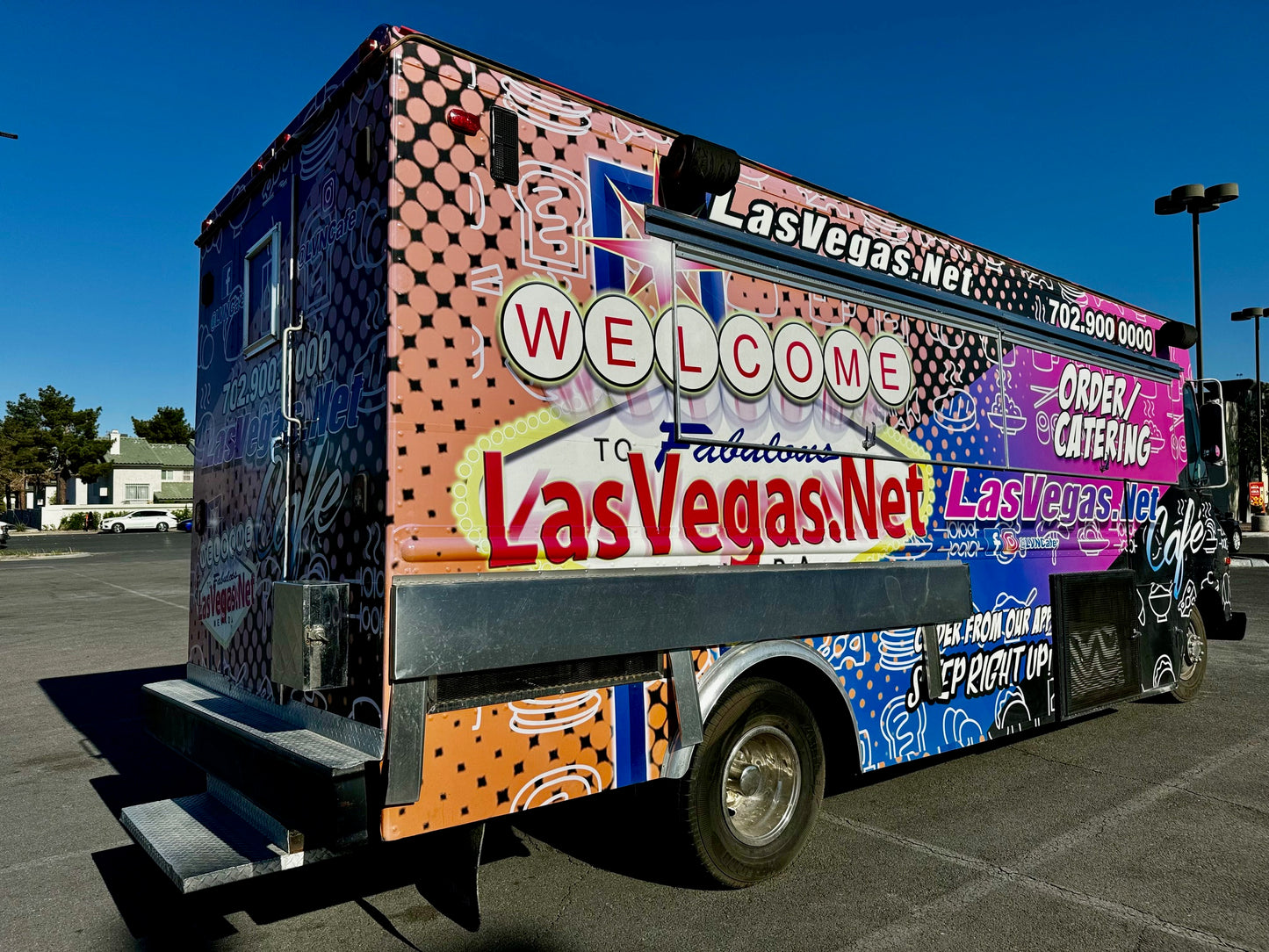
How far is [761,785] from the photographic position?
3.91m

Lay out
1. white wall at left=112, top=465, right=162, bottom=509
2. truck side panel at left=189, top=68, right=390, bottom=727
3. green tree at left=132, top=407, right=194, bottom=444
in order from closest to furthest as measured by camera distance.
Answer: truck side panel at left=189, top=68, right=390, bottom=727, white wall at left=112, top=465, right=162, bottom=509, green tree at left=132, top=407, right=194, bottom=444

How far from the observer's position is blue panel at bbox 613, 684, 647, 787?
10.6ft

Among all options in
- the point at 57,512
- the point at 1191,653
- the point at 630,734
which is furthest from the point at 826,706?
the point at 57,512

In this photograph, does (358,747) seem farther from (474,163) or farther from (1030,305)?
(1030,305)

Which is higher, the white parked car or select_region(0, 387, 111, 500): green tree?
select_region(0, 387, 111, 500): green tree

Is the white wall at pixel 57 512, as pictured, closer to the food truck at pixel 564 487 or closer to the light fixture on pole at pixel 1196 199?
the light fixture on pole at pixel 1196 199

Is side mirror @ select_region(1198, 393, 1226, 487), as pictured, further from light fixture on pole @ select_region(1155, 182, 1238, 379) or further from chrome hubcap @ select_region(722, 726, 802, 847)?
light fixture on pole @ select_region(1155, 182, 1238, 379)

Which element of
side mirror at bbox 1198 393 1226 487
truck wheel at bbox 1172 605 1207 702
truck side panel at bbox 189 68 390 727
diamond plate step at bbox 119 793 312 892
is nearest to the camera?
diamond plate step at bbox 119 793 312 892

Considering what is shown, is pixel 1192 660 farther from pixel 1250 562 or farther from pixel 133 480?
pixel 133 480

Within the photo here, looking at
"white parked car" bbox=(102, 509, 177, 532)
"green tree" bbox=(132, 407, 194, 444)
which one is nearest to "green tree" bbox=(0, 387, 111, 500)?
"white parked car" bbox=(102, 509, 177, 532)

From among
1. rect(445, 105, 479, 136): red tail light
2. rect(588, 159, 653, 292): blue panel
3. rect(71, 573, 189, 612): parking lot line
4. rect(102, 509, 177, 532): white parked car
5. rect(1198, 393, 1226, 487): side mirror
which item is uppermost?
rect(445, 105, 479, 136): red tail light

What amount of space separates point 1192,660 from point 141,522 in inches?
2264

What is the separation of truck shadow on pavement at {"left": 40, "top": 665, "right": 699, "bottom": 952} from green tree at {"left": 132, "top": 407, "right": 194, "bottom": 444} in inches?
3896

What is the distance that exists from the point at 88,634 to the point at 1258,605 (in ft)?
54.3
